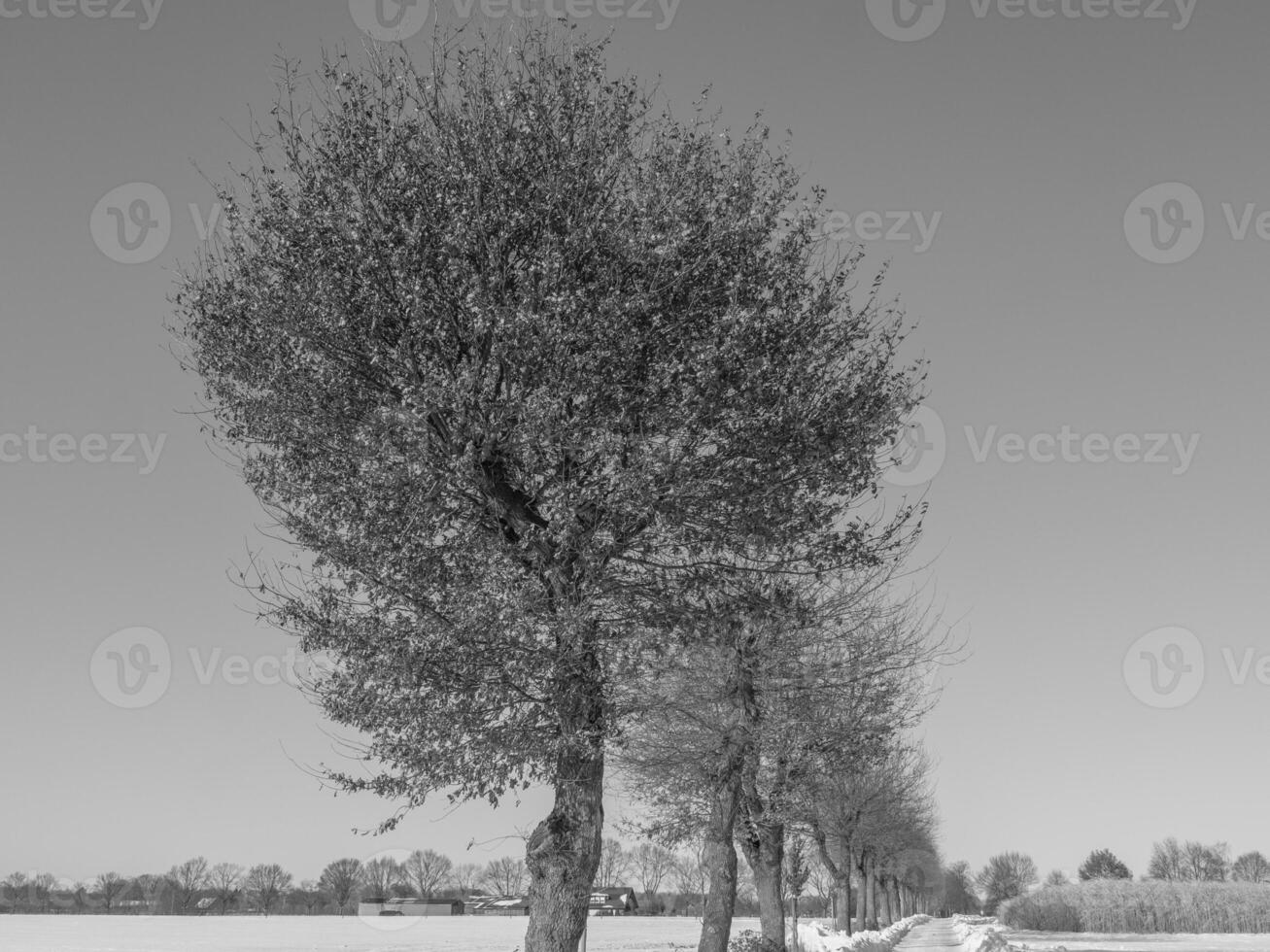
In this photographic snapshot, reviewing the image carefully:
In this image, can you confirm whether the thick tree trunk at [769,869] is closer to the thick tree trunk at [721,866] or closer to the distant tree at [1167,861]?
the thick tree trunk at [721,866]

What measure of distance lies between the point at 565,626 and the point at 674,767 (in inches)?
592

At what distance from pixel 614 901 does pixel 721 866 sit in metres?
127

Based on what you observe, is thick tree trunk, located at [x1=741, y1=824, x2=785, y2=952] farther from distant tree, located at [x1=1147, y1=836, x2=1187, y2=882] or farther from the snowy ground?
distant tree, located at [x1=1147, y1=836, x2=1187, y2=882]

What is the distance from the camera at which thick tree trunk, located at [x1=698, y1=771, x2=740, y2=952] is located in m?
25.1

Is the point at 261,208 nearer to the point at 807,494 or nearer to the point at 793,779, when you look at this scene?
the point at 807,494

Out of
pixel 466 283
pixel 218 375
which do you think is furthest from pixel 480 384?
pixel 218 375

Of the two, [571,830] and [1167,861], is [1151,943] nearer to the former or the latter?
[571,830]

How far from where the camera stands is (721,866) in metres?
26.2

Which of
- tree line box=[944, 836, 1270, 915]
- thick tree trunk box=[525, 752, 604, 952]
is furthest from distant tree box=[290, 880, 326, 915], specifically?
thick tree trunk box=[525, 752, 604, 952]

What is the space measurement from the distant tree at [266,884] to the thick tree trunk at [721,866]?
149588mm

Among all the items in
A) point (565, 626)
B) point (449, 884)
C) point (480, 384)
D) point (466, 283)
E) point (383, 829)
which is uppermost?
point (466, 283)

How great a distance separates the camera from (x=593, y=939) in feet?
235

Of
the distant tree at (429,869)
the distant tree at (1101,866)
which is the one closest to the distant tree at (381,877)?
the distant tree at (429,869)

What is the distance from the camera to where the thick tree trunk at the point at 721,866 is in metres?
25.1
